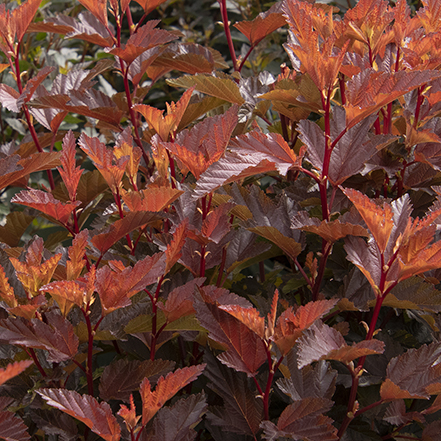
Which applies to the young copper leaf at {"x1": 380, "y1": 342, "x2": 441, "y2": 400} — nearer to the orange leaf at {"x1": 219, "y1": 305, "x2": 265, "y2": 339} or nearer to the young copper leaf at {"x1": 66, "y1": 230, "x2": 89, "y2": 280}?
the orange leaf at {"x1": 219, "y1": 305, "x2": 265, "y2": 339}

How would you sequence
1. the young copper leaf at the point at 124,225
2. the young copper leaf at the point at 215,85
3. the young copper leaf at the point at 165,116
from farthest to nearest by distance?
the young copper leaf at the point at 215,85 → the young copper leaf at the point at 165,116 → the young copper leaf at the point at 124,225

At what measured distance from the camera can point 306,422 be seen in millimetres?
630

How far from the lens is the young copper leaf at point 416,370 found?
25.0 inches

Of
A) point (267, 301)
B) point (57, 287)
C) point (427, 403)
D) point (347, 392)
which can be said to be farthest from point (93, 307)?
point (427, 403)

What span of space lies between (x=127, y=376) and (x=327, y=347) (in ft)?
0.97

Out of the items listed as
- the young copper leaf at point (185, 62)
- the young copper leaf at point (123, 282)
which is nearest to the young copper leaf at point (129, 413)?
the young copper leaf at point (123, 282)

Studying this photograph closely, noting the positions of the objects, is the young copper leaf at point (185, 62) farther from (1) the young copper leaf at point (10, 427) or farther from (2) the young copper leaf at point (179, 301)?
(1) the young copper leaf at point (10, 427)

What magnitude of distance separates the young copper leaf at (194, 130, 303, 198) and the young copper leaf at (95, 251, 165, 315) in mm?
117

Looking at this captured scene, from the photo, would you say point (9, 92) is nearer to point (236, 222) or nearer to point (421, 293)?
point (236, 222)

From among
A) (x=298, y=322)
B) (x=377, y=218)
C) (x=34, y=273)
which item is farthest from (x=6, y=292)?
(x=377, y=218)

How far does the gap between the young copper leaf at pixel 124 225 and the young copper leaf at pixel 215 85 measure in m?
0.35

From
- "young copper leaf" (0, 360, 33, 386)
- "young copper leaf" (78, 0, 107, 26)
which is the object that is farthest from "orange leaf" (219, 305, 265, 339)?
"young copper leaf" (78, 0, 107, 26)

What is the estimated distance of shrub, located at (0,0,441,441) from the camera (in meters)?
0.61

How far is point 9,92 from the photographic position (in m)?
1.07
